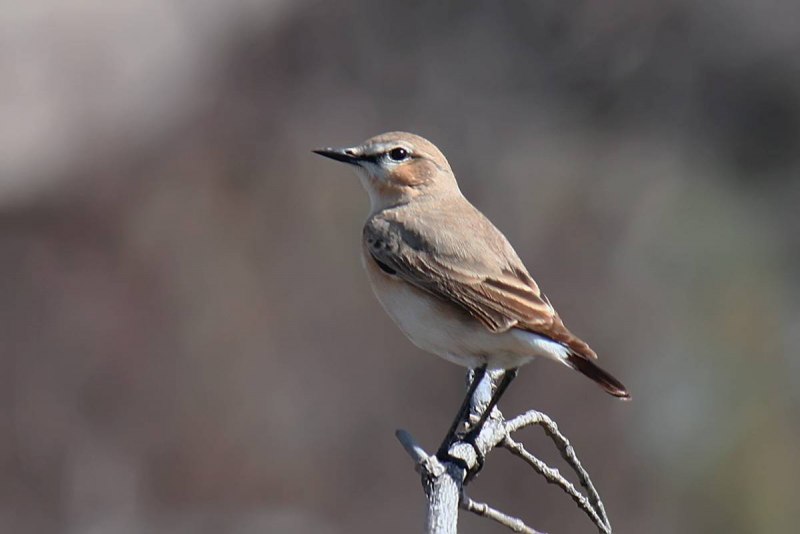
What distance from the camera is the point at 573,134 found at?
1192 centimetres

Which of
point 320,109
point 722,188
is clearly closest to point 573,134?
point 722,188

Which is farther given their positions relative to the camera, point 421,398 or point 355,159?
point 421,398

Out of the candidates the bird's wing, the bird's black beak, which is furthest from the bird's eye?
the bird's wing

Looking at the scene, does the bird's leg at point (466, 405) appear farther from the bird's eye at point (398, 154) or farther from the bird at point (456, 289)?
the bird's eye at point (398, 154)

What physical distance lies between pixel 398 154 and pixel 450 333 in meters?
1.01

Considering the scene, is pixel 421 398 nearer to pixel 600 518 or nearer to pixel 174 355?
pixel 174 355

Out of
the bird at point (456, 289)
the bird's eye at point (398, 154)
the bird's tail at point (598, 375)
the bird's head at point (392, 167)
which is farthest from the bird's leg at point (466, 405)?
the bird's eye at point (398, 154)

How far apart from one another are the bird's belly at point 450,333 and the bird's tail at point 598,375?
132 mm

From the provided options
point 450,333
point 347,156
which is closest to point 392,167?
point 347,156

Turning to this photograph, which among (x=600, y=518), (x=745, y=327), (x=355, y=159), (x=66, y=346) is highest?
Result: (x=355, y=159)

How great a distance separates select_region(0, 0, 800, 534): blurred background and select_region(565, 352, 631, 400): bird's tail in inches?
151

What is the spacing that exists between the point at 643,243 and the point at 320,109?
3061 mm

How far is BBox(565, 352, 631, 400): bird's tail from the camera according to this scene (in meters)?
4.23

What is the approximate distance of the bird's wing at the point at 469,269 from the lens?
14.3 ft
